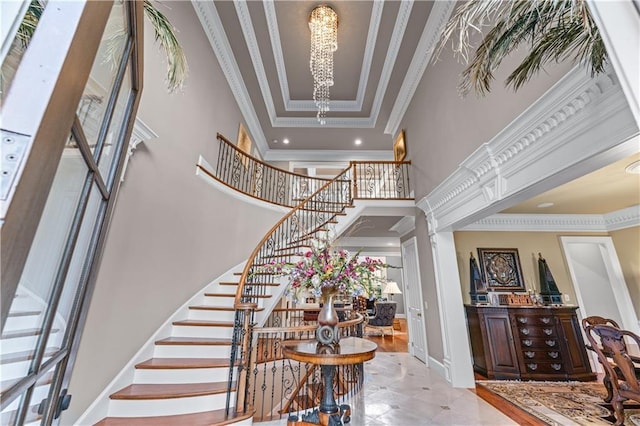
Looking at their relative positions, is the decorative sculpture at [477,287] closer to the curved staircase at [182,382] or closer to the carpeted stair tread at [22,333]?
the curved staircase at [182,382]

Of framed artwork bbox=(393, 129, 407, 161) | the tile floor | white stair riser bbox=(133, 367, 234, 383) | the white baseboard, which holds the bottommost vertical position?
the tile floor

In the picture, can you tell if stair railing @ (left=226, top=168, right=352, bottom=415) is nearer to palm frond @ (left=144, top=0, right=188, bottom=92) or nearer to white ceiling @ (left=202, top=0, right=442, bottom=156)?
palm frond @ (left=144, top=0, right=188, bottom=92)

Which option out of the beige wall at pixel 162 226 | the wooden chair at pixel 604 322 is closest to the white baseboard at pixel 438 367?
the wooden chair at pixel 604 322

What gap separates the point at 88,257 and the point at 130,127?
2.08ft

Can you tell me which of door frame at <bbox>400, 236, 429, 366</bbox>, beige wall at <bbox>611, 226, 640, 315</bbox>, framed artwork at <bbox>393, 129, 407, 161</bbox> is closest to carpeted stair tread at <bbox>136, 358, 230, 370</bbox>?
door frame at <bbox>400, 236, 429, 366</bbox>

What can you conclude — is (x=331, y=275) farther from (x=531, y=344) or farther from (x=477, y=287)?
(x=531, y=344)

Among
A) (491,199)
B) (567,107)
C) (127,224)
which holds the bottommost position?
(127,224)

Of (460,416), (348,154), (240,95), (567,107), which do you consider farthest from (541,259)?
(240,95)

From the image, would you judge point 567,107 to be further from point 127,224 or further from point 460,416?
point 127,224

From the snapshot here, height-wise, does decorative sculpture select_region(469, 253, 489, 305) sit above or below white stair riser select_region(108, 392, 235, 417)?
above

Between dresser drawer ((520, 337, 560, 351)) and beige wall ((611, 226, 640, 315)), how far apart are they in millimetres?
2268

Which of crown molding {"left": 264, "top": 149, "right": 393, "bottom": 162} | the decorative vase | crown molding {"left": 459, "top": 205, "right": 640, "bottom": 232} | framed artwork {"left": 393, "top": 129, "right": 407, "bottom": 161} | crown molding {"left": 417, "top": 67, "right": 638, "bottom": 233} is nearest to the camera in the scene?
crown molding {"left": 417, "top": 67, "right": 638, "bottom": 233}

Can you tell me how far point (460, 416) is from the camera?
282 centimetres

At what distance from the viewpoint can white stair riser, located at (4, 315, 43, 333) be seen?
1.74 ft
